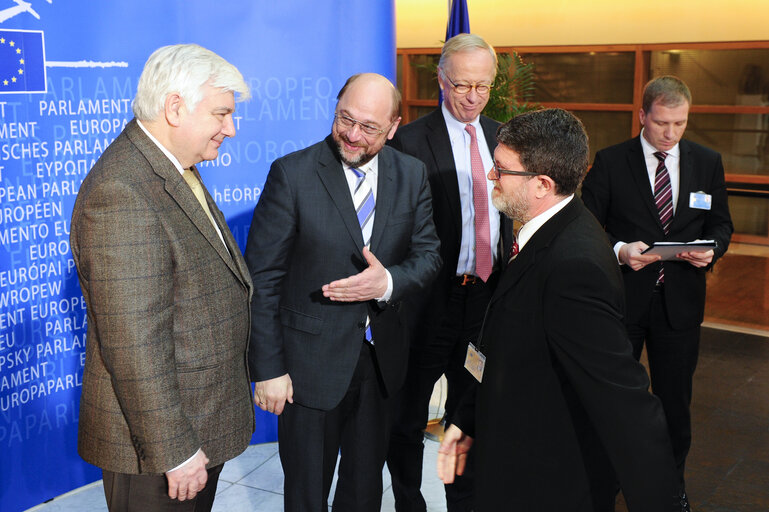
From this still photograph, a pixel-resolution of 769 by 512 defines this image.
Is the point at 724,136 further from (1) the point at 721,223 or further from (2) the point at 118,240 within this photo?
(2) the point at 118,240

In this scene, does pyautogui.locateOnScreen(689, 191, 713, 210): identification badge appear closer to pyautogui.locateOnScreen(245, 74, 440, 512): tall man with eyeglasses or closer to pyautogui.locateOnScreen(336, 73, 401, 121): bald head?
pyautogui.locateOnScreen(245, 74, 440, 512): tall man with eyeglasses

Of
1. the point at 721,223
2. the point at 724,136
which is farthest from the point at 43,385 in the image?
the point at 724,136

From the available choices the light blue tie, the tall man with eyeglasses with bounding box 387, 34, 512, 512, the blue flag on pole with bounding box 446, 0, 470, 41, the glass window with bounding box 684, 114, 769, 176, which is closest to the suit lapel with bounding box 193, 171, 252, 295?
the light blue tie

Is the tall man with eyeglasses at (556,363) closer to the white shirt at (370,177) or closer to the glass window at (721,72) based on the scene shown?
the white shirt at (370,177)

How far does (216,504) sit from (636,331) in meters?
1.97

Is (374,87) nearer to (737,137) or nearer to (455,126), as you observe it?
(455,126)

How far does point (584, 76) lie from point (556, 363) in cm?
959

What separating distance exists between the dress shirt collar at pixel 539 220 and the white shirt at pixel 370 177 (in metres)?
0.61

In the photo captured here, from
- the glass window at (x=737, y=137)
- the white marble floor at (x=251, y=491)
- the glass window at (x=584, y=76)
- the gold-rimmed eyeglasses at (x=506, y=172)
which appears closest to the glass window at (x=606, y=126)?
the glass window at (x=584, y=76)

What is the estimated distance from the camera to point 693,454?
13.6 feet

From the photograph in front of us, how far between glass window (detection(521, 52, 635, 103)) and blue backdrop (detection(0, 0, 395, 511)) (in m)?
7.50

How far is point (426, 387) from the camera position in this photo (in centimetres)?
326

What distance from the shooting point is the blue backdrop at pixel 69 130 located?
119 inches

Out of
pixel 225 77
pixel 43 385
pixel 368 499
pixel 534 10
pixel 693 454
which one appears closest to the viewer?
pixel 225 77
